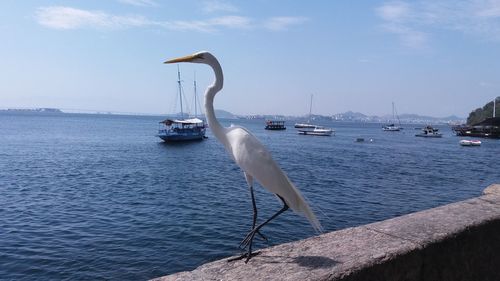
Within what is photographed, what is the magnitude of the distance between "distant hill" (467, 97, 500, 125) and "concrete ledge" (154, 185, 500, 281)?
505 ft

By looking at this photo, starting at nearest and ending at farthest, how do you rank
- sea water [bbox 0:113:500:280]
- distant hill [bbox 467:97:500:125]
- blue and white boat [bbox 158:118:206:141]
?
1. sea water [bbox 0:113:500:280]
2. blue and white boat [bbox 158:118:206:141]
3. distant hill [bbox 467:97:500:125]

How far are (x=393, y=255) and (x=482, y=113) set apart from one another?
167821 millimetres

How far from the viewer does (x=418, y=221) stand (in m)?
3.63

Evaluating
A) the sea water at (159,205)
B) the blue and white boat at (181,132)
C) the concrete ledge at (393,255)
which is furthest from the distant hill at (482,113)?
the concrete ledge at (393,255)

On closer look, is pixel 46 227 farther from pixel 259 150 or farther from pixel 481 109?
pixel 481 109

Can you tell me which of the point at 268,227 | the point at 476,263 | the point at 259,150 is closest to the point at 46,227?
the point at 268,227

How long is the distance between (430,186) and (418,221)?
26.9 m

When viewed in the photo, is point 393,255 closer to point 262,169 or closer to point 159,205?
point 262,169

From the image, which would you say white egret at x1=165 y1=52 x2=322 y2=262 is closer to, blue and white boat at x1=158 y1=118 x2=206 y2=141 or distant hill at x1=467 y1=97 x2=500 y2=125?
blue and white boat at x1=158 y1=118 x2=206 y2=141

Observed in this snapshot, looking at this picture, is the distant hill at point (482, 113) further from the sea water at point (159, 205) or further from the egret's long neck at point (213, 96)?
the egret's long neck at point (213, 96)

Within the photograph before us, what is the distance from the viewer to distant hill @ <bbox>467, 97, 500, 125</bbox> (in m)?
142

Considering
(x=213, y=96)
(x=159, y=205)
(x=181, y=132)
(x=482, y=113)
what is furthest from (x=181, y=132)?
(x=482, y=113)

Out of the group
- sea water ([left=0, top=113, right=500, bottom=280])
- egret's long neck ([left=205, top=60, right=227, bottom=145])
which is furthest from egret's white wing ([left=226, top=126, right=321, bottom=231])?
sea water ([left=0, top=113, right=500, bottom=280])


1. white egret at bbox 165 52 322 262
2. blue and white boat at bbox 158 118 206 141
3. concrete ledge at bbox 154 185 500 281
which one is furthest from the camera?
blue and white boat at bbox 158 118 206 141
